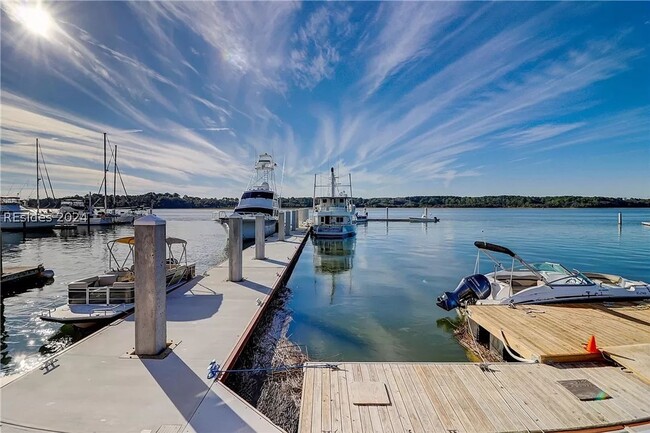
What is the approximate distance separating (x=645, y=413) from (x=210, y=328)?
6564mm

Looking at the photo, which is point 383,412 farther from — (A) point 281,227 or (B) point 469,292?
(A) point 281,227

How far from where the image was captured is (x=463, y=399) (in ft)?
13.7

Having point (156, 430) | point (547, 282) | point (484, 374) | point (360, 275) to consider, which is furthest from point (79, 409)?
point (360, 275)

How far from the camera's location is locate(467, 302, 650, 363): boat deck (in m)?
5.48

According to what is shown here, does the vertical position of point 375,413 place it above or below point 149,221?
below

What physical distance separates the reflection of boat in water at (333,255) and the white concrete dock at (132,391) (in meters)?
11.1

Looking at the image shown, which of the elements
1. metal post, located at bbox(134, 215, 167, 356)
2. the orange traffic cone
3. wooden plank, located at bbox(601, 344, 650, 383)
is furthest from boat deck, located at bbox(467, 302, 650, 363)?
metal post, located at bbox(134, 215, 167, 356)

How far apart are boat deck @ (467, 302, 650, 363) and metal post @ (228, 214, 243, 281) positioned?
6747mm

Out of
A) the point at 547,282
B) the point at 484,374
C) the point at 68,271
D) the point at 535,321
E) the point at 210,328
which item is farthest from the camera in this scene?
the point at 68,271

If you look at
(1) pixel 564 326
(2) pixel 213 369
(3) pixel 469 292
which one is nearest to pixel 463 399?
(2) pixel 213 369

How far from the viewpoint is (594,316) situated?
7422mm

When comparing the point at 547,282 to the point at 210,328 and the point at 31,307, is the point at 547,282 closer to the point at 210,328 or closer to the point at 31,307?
the point at 210,328

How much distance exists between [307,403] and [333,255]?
1827 centimetres

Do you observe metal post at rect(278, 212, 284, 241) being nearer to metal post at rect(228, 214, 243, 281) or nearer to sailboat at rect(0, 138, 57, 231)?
metal post at rect(228, 214, 243, 281)
